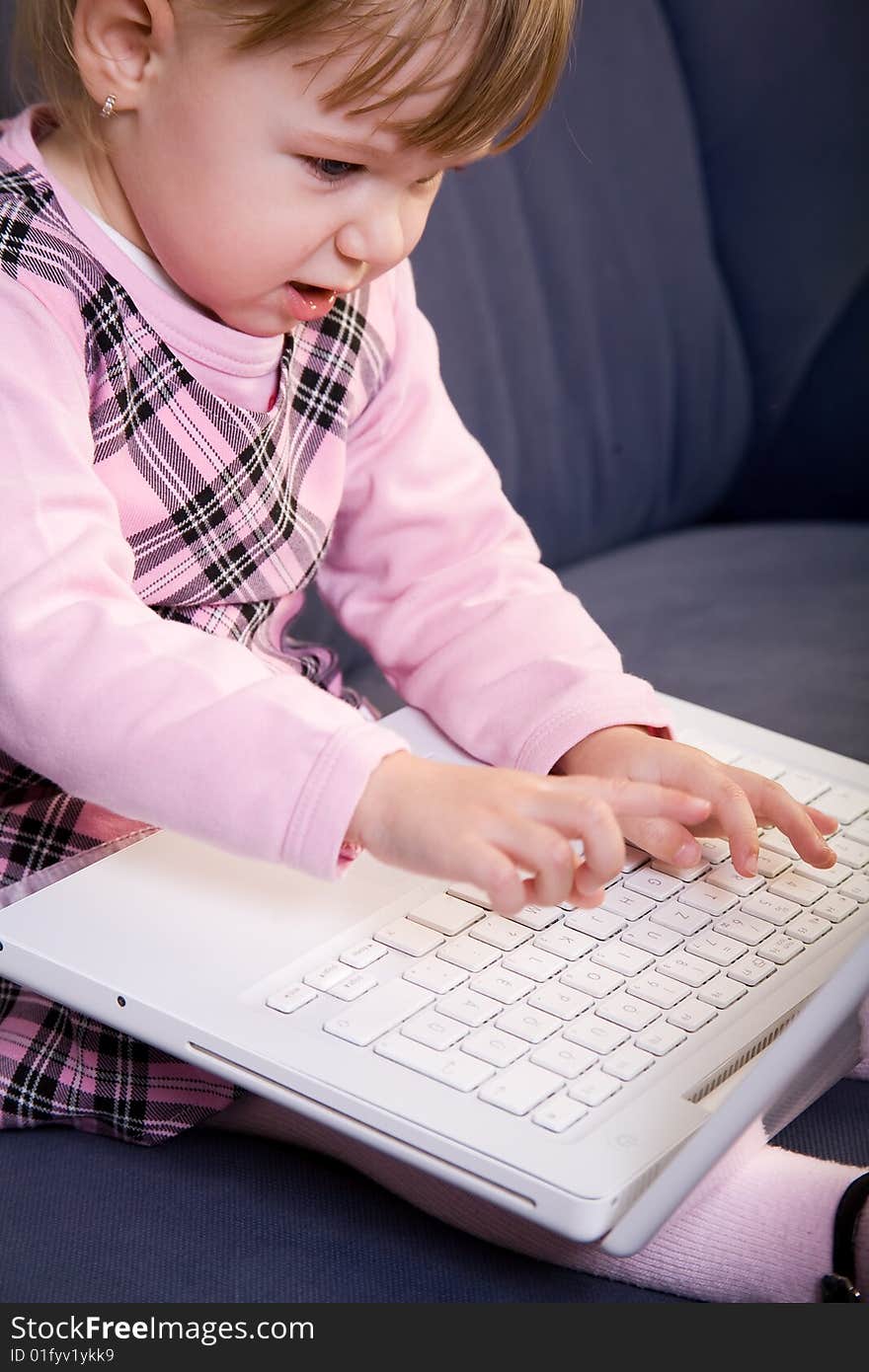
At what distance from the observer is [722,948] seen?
2.28ft

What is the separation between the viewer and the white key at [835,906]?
0.73 metres

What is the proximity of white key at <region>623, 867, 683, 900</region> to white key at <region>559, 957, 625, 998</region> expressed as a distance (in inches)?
2.7

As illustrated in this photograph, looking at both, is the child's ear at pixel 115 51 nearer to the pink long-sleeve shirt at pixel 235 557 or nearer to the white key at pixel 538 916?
the pink long-sleeve shirt at pixel 235 557

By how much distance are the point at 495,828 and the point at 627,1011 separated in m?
0.10

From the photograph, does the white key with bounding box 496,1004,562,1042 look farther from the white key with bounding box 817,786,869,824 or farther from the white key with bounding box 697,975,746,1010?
the white key with bounding box 817,786,869,824

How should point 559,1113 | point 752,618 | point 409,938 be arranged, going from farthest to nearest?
point 752,618
point 409,938
point 559,1113

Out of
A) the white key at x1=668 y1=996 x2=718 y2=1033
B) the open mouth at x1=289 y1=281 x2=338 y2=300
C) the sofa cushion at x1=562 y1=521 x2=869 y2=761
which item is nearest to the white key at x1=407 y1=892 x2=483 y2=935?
the white key at x1=668 y1=996 x2=718 y2=1033

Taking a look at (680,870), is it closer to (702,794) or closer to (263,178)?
(702,794)

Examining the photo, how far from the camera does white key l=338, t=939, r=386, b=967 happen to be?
→ 67 centimetres

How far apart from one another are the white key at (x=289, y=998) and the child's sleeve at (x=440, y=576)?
0.26m

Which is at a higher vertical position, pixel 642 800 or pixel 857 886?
pixel 642 800

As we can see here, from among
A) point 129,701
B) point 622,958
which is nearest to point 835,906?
point 622,958

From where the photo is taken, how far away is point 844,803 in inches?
32.5

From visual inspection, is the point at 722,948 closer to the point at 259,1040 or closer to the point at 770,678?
the point at 259,1040
